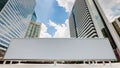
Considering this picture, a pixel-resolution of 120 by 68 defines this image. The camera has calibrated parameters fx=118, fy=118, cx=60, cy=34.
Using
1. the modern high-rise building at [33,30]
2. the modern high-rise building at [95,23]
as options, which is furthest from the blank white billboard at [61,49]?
the modern high-rise building at [33,30]

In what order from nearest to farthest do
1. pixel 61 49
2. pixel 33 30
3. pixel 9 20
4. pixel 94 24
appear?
pixel 61 49 → pixel 94 24 → pixel 9 20 → pixel 33 30

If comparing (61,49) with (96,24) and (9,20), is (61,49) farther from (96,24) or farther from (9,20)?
(9,20)

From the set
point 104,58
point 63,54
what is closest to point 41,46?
point 63,54

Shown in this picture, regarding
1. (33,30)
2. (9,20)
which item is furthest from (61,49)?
(33,30)

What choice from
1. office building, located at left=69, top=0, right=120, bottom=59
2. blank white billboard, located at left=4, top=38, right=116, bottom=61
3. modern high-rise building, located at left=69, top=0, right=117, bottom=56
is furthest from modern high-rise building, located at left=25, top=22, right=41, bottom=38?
blank white billboard, located at left=4, top=38, right=116, bottom=61

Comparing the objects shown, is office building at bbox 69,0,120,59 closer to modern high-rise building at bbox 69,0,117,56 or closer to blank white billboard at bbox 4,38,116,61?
modern high-rise building at bbox 69,0,117,56

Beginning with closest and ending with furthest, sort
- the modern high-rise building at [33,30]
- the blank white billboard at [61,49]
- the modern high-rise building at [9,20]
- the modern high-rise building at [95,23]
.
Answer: the blank white billboard at [61,49] → the modern high-rise building at [95,23] → the modern high-rise building at [9,20] → the modern high-rise building at [33,30]

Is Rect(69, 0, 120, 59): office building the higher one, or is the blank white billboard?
Rect(69, 0, 120, 59): office building

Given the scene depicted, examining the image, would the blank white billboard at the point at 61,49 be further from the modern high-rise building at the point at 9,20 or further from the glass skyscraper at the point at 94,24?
the modern high-rise building at the point at 9,20

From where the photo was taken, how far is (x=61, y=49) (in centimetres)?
558

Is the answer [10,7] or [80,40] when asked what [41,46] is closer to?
[80,40]

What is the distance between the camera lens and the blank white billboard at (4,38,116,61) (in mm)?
5436

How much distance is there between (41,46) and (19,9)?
233 feet

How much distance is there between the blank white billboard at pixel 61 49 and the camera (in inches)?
214
